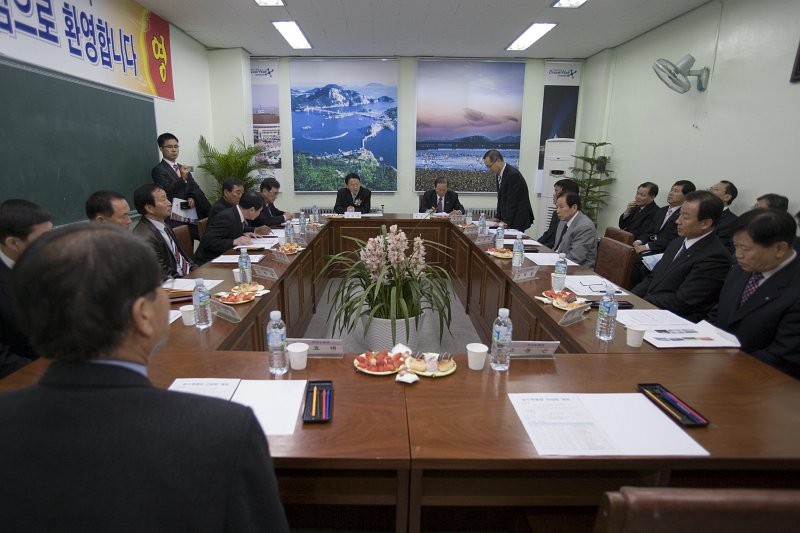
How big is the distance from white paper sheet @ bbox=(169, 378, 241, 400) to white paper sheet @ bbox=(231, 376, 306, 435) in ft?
0.08

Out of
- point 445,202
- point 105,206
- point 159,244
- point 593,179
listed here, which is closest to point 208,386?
point 105,206

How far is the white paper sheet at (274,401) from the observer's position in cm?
116

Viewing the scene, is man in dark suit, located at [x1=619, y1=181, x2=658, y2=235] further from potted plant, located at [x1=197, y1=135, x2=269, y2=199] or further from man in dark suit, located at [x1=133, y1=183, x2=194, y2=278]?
potted plant, located at [x1=197, y1=135, x2=269, y2=199]

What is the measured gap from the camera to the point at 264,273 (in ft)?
8.64

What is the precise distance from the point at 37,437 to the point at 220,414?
0.73ft

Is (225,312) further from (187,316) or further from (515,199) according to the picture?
(515,199)

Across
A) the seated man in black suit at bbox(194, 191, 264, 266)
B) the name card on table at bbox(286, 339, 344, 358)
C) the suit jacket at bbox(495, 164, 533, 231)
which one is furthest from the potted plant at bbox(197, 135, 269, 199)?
the name card on table at bbox(286, 339, 344, 358)

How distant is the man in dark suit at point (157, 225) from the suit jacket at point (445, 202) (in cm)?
361

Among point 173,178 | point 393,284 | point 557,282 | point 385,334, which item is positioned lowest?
point 385,334

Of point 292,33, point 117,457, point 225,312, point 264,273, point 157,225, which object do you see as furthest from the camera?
point 292,33

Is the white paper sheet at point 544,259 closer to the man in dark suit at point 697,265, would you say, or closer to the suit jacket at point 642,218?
the man in dark suit at point 697,265

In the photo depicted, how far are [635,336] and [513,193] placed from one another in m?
3.42

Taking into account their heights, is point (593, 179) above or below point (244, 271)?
above

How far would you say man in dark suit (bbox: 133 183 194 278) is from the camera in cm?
274
